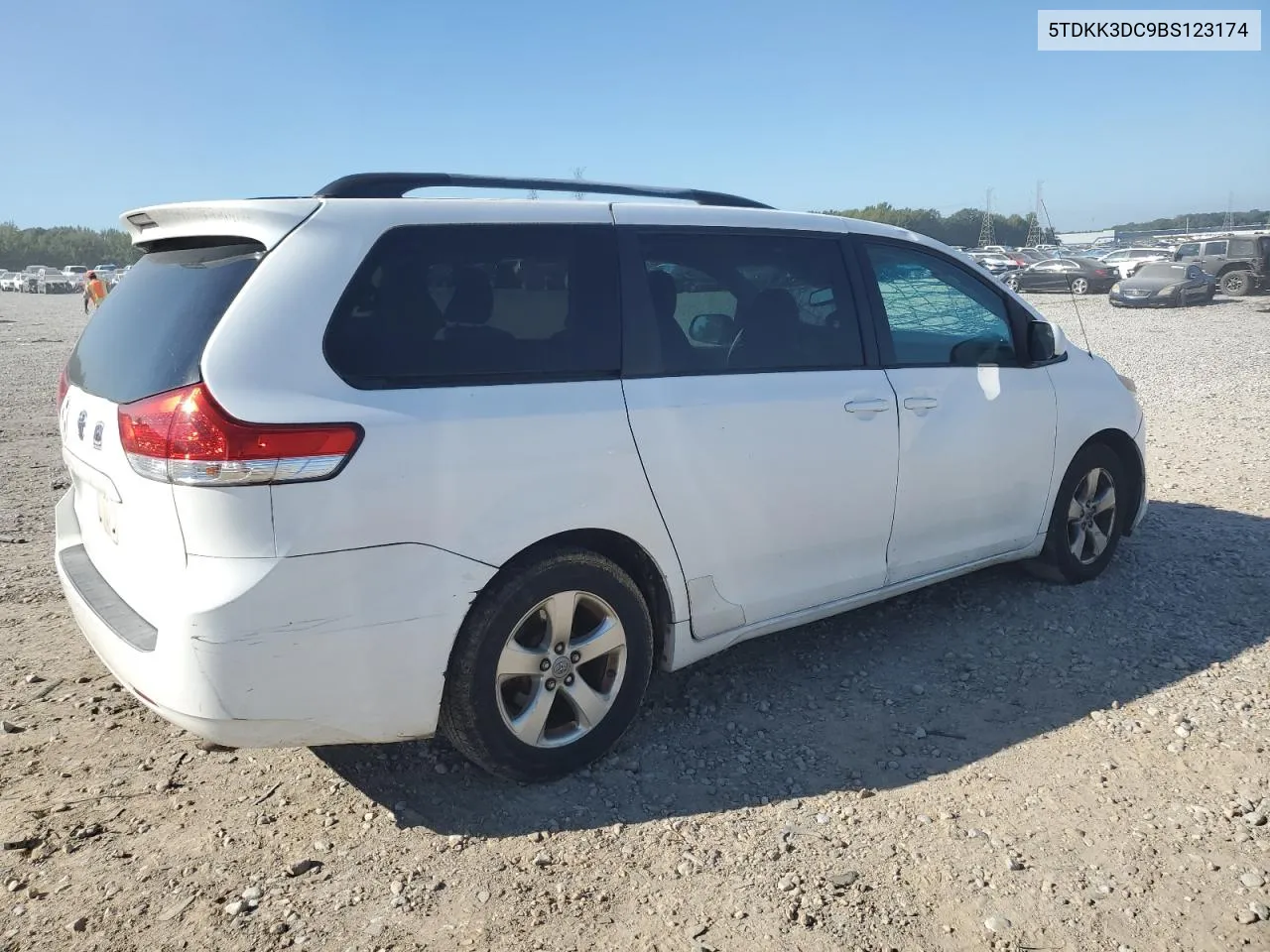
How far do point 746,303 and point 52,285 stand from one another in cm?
6781

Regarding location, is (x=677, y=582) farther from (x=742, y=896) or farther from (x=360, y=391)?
(x=360, y=391)

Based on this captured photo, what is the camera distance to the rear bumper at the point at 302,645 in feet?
8.40

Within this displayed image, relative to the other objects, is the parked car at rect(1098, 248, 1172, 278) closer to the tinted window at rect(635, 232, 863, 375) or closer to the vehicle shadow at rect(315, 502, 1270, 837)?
the vehicle shadow at rect(315, 502, 1270, 837)

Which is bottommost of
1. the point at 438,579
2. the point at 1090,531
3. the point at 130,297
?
the point at 1090,531

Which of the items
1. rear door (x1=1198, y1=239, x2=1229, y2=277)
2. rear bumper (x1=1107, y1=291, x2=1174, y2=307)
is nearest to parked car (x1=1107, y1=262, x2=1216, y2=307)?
rear bumper (x1=1107, y1=291, x2=1174, y2=307)

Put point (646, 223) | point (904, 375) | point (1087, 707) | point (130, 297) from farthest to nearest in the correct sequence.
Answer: point (904, 375), point (1087, 707), point (646, 223), point (130, 297)

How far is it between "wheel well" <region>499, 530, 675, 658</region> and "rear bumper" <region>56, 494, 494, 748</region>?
25 centimetres

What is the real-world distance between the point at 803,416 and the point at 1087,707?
156cm

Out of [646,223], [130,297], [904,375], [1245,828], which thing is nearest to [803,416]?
[904,375]

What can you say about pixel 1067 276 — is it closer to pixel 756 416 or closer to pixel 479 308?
pixel 756 416

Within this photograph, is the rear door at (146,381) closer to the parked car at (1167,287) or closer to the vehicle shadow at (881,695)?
the vehicle shadow at (881,695)

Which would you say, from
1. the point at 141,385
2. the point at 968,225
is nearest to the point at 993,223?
the point at 968,225

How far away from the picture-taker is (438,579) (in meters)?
2.78

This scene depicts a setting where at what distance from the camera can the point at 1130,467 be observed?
5082 mm
